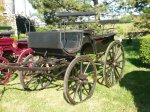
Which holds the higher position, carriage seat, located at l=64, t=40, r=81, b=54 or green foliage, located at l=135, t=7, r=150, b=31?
green foliage, located at l=135, t=7, r=150, b=31

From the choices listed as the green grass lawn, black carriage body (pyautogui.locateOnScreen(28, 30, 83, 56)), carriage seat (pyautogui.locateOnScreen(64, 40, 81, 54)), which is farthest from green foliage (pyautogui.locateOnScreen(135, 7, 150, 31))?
black carriage body (pyautogui.locateOnScreen(28, 30, 83, 56))

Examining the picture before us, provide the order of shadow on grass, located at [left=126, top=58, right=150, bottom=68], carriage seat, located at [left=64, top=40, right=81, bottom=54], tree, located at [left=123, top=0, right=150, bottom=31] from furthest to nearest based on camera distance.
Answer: tree, located at [left=123, top=0, right=150, bottom=31] → shadow on grass, located at [left=126, top=58, right=150, bottom=68] → carriage seat, located at [left=64, top=40, right=81, bottom=54]

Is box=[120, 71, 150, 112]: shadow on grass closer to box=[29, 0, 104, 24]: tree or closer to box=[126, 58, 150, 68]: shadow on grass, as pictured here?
box=[126, 58, 150, 68]: shadow on grass

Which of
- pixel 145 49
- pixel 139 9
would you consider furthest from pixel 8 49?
pixel 139 9

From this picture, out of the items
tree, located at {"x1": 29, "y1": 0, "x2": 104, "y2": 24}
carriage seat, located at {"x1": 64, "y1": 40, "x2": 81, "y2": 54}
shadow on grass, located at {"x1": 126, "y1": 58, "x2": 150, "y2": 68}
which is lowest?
shadow on grass, located at {"x1": 126, "y1": 58, "x2": 150, "y2": 68}

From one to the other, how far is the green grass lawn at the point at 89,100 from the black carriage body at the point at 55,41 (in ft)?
3.38

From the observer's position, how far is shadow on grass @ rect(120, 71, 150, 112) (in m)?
5.58

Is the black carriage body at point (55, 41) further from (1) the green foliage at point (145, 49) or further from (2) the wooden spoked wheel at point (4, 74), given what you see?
(1) the green foliage at point (145, 49)

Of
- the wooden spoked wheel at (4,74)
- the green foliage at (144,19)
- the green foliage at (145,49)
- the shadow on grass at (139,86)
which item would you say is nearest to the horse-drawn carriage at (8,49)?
the wooden spoked wheel at (4,74)

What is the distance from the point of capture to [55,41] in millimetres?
5461

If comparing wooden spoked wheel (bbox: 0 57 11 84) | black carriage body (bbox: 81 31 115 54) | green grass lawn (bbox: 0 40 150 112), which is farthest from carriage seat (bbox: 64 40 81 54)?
wooden spoked wheel (bbox: 0 57 11 84)

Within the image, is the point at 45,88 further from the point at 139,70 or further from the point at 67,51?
the point at 139,70

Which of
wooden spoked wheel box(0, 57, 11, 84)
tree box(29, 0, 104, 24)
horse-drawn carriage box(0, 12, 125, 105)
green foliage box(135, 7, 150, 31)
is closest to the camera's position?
horse-drawn carriage box(0, 12, 125, 105)

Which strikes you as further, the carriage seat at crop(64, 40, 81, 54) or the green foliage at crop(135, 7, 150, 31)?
the green foliage at crop(135, 7, 150, 31)
